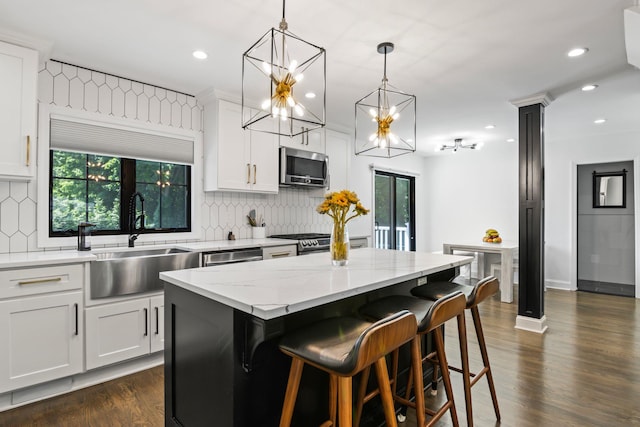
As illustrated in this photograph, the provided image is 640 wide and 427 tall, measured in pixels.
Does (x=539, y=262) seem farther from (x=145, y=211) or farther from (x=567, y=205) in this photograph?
(x=145, y=211)

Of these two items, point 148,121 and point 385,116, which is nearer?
point 385,116

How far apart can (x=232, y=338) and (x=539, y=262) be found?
133 inches

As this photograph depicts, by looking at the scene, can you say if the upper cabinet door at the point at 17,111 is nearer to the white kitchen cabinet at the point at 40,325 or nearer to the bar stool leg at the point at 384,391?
the white kitchen cabinet at the point at 40,325

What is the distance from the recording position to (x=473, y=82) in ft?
10.7

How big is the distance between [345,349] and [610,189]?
607 cm

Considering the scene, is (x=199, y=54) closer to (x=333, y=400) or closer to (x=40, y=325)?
(x=40, y=325)

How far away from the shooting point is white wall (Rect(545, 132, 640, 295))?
211 inches

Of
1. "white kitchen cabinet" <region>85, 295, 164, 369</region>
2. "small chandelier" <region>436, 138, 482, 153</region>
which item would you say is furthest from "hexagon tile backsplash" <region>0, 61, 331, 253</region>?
"small chandelier" <region>436, 138, 482, 153</region>

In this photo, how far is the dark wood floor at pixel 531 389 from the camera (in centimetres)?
207

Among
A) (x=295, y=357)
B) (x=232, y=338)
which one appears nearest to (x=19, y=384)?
(x=232, y=338)

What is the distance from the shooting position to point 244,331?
136 cm

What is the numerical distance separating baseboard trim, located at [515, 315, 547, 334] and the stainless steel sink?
3.30 meters

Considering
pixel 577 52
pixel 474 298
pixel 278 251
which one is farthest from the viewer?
pixel 278 251

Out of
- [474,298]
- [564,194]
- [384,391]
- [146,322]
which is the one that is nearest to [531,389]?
[474,298]
